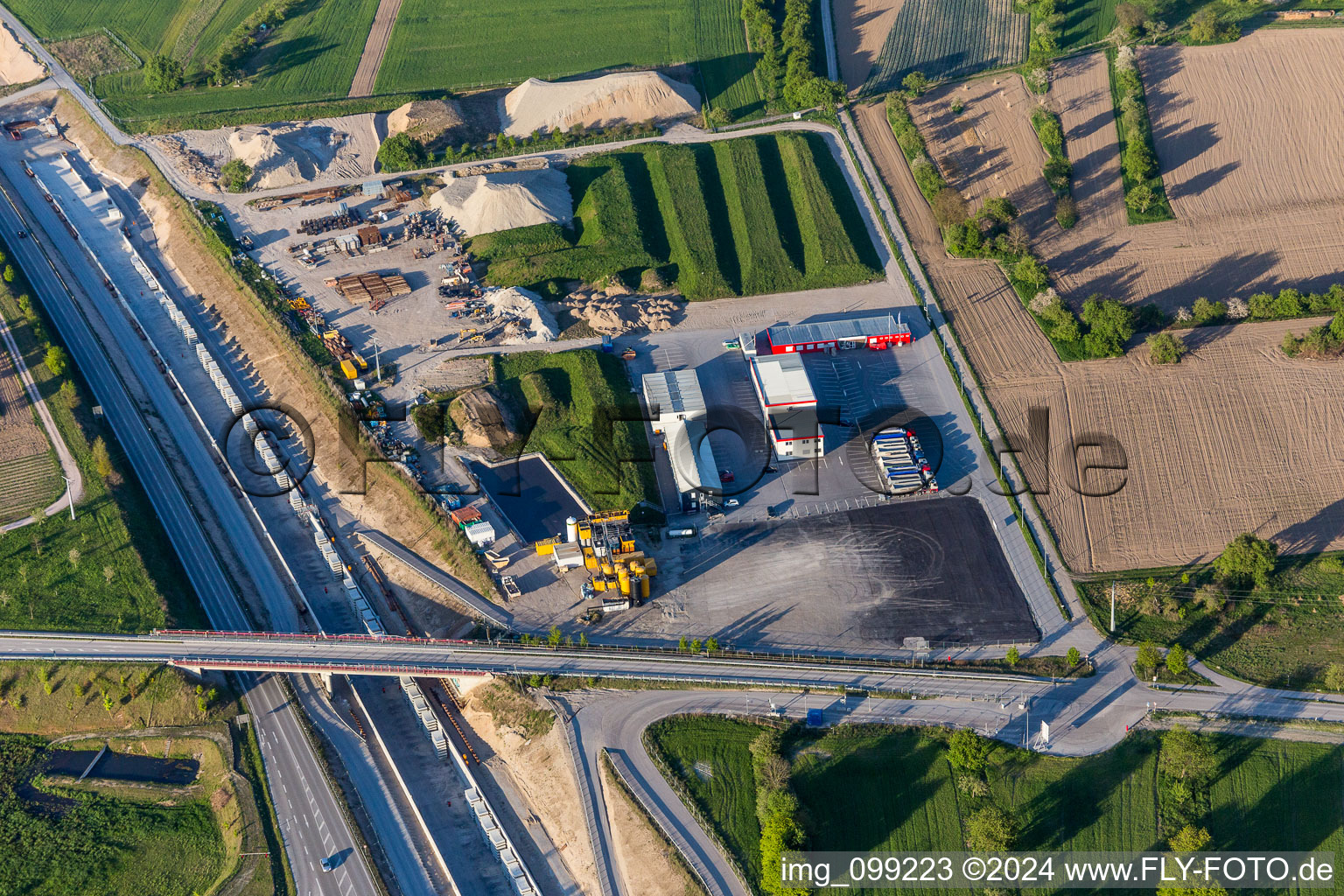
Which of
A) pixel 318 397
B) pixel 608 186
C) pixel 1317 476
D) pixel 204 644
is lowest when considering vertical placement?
pixel 1317 476

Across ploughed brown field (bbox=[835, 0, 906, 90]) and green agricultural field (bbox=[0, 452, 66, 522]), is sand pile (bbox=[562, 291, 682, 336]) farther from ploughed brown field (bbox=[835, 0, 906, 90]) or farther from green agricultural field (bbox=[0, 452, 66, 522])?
ploughed brown field (bbox=[835, 0, 906, 90])

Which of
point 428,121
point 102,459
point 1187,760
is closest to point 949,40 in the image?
point 428,121

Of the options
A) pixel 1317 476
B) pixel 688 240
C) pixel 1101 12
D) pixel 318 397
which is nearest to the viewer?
pixel 1317 476

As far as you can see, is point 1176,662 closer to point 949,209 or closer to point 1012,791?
point 1012,791

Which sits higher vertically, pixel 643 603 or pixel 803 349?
pixel 803 349

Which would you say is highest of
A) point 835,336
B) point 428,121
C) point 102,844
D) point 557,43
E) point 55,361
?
point 557,43

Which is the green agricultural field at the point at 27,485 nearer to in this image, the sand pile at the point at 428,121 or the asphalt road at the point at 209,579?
the asphalt road at the point at 209,579

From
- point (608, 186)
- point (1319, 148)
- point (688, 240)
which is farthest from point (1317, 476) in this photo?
point (608, 186)

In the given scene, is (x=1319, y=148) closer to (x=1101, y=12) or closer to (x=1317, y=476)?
(x=1101, y=12)
